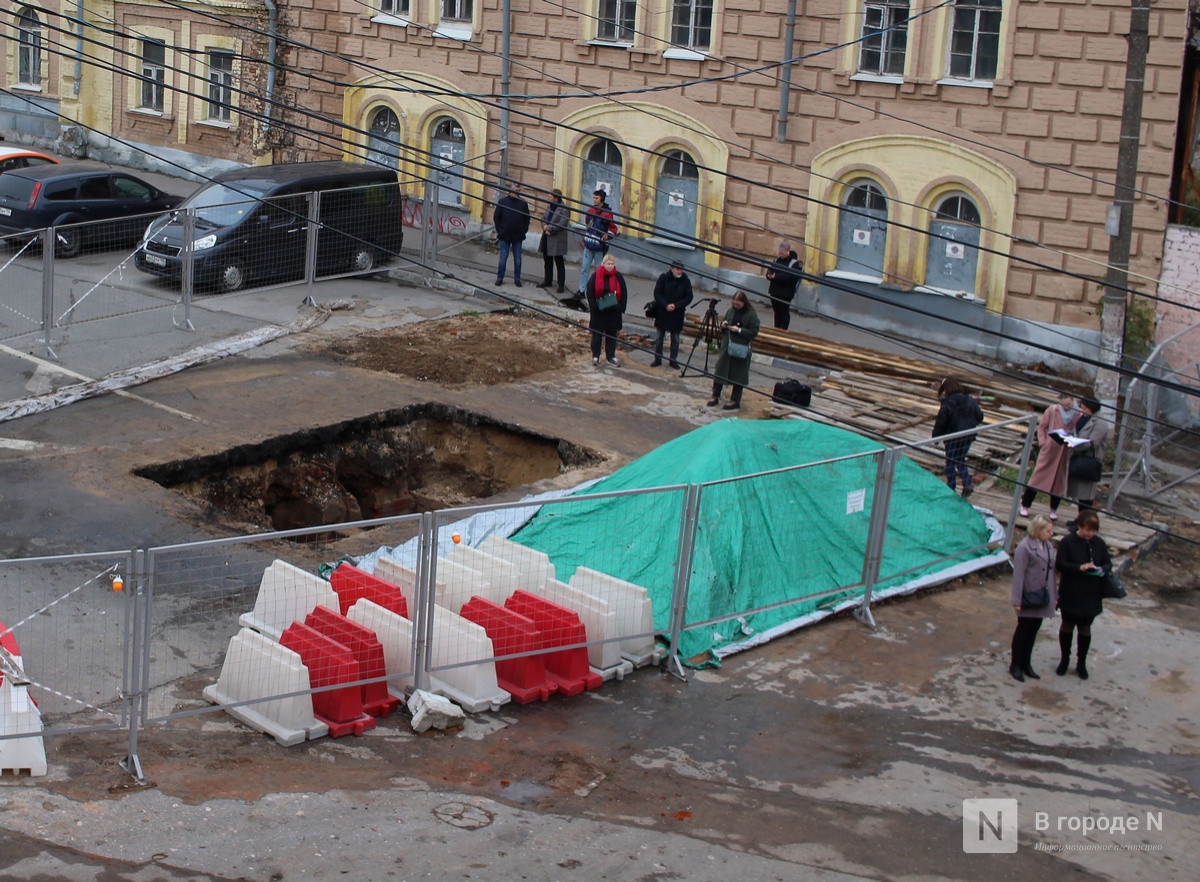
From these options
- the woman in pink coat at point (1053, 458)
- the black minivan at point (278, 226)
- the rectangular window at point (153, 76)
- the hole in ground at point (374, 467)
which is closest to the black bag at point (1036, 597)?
the woman in pink coat at point (1053, 458)

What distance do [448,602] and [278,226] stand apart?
39.3 feet

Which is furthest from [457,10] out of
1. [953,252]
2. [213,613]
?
[213,613]

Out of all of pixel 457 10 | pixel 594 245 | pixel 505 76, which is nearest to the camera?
pixel 594 245

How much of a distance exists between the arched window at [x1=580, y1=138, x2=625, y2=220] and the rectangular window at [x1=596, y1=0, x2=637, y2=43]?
176 centimetres

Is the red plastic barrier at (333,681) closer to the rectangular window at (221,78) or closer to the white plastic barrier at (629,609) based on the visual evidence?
the white plastic barrier at (629,609)

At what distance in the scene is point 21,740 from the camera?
8859 millimetres

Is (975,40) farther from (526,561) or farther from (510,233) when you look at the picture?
(526,561)

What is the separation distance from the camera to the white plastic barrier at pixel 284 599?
1101 cm

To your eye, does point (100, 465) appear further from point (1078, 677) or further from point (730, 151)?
point (730, 151)

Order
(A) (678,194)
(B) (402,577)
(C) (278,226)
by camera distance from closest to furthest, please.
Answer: (B) (402,577), (C) (278,226), (A) (678,194)

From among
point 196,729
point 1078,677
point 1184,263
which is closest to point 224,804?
point 196,729

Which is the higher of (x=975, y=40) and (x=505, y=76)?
(x=975, y=40)

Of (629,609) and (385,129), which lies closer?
(629,609)

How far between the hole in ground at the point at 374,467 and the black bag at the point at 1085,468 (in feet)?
17.0
